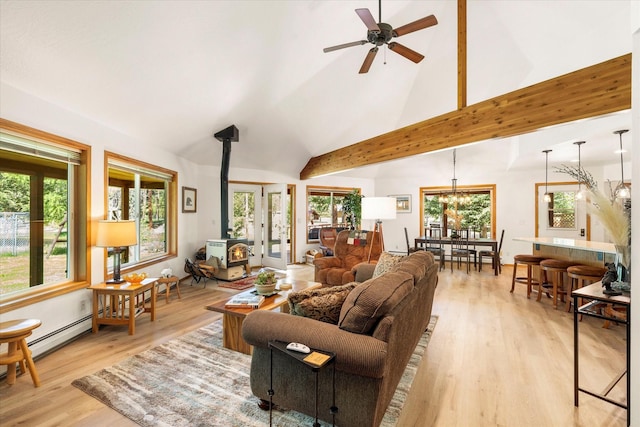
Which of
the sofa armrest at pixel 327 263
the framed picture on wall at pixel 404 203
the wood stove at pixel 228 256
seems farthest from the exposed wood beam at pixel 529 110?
the framed picture on wall at pixel 404 203

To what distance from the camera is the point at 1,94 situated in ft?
7.64

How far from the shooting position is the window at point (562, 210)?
22.5ft

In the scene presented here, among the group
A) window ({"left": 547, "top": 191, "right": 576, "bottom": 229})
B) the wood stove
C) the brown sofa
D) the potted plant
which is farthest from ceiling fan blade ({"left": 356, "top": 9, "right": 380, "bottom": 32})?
window ({"left": 547, "top": 191, "right": 576, "bottom": 229})

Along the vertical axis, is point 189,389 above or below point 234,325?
below

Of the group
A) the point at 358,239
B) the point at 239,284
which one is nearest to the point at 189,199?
the point at 239,284

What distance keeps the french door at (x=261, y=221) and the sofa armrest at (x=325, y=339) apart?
16.2 ft

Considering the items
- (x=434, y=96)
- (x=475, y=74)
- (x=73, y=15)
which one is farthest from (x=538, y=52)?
(x=73, y=15)

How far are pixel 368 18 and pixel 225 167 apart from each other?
3.71m

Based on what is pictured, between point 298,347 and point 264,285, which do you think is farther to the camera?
point 264,285

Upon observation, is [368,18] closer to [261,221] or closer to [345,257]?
[345,257]

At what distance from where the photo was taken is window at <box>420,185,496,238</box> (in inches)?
313

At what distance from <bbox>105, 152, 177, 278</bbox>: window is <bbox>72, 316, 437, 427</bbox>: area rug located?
1905mm

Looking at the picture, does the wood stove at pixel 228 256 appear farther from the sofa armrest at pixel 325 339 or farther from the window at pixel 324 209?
the sofa armrest at pixel 325 339

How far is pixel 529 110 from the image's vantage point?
3.28 m
